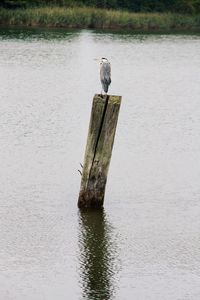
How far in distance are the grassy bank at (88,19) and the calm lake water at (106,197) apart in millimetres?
22350

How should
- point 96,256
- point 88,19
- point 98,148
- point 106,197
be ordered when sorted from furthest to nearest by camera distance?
point 88,19 → point 106,197 → point 98,148 → point 96,256

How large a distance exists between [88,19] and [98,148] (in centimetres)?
4228

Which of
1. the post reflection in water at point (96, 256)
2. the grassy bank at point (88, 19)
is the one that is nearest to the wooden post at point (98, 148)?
the post reflection in water at point (96, 256)

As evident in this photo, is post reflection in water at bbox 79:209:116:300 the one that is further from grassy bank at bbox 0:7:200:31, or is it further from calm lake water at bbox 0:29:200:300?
grassy bank at bbox 0:7:200:31

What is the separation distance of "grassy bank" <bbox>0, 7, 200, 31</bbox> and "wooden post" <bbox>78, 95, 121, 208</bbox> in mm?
38995

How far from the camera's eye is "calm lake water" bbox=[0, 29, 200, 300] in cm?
1115

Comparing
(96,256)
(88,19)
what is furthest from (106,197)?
(88,19)

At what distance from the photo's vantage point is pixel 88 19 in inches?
2159

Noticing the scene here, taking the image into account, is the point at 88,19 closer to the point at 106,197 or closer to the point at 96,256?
the point at 106,197

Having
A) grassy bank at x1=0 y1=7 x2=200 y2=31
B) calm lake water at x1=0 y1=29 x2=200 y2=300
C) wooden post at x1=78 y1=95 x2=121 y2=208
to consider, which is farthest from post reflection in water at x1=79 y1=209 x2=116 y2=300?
grassy bank at x1=0 y1=7 x2=200 y2=31

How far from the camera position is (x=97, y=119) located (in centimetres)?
1304

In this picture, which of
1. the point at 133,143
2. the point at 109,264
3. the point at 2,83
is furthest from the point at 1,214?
the point at 2,83

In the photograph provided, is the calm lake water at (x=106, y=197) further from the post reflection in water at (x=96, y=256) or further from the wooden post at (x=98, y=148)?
the wooden post at (x=98, y=148)

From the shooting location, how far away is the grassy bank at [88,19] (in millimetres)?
52219
